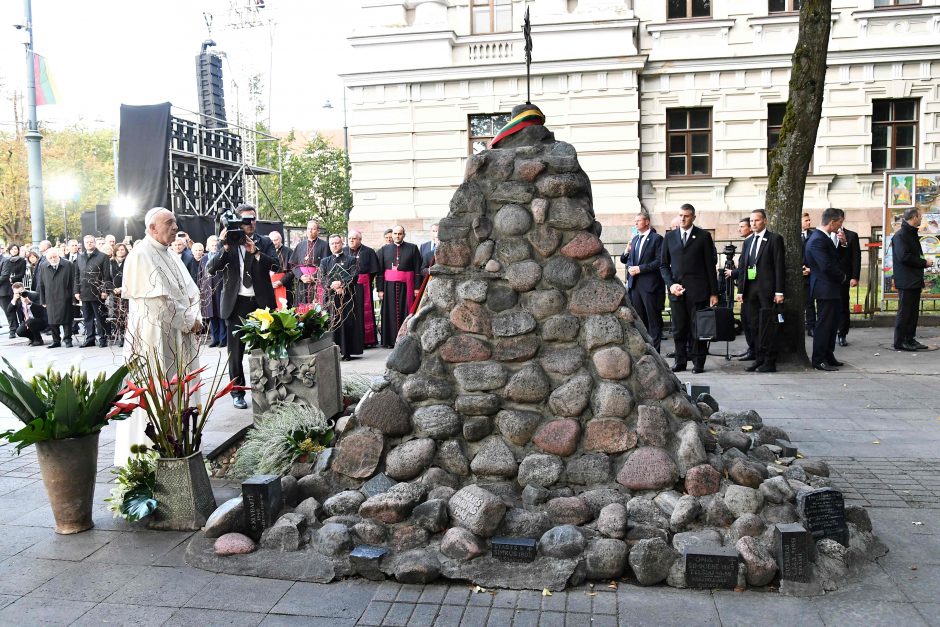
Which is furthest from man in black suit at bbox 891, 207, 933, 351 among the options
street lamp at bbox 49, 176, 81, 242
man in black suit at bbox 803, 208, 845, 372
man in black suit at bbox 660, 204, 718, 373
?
street lamp at bbox 49, 176, 81, 242

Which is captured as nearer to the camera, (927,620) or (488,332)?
(927,620)

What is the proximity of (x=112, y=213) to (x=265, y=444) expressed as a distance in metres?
15.0

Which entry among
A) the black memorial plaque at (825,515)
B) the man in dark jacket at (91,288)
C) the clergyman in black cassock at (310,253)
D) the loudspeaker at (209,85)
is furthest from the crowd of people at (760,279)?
the loudspeaker at (209,85)

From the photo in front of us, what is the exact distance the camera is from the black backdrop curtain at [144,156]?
1845 cm

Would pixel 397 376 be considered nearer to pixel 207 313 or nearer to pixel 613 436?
pixel 613 436

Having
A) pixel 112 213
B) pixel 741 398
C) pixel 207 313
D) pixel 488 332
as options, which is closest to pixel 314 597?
pixel 488 332

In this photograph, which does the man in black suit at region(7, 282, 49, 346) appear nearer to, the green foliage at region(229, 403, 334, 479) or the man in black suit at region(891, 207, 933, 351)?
the green foliage at region(229, 403, 334, 479)

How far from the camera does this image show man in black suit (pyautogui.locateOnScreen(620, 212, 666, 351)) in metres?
11.8

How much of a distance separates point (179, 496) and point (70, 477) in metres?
0.71

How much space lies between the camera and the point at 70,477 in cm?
523

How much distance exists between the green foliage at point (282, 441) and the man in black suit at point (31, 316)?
39.5 feet

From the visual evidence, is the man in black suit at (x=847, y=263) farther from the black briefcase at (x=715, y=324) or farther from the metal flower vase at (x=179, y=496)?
the metal flower vase at (x=179, y=496)

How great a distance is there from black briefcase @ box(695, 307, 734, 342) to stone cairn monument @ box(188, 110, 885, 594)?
4322 millimetres

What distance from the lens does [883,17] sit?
20.5 m
